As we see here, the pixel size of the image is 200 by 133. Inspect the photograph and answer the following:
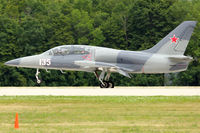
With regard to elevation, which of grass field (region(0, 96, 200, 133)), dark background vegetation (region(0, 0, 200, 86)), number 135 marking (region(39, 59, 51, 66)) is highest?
grass field (region(0, 96, 200, 133))

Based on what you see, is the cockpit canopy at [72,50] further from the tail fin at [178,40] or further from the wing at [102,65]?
the tail fin at [178,40]

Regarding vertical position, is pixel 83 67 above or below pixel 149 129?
below

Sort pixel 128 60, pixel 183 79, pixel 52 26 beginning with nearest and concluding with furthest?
pixel 128 60
pixel 183 79
pixel 52 26

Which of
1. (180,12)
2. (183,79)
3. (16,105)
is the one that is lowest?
(183,79)

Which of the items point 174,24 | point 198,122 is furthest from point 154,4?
point 198,122

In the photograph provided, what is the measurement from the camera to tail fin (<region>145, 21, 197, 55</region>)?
31.1 m

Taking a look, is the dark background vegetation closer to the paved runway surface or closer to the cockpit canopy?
the cockpit canopy

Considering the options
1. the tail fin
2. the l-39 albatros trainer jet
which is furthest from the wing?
the tail fin

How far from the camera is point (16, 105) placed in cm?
2130

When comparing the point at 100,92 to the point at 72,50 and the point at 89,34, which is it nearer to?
the point at 72,50

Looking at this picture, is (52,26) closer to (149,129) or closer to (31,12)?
(31,12)

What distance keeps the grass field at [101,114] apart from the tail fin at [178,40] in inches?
299

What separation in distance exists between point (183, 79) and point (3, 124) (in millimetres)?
31283

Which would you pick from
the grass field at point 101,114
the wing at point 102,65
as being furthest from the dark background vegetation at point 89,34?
the grass field at point 101,114
